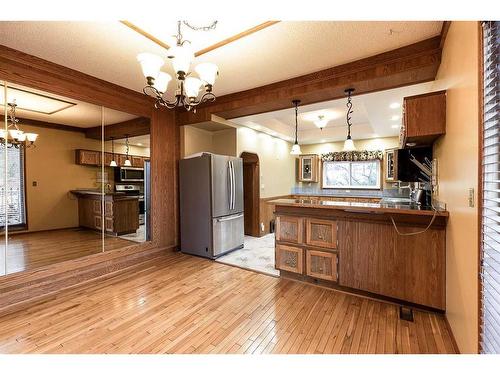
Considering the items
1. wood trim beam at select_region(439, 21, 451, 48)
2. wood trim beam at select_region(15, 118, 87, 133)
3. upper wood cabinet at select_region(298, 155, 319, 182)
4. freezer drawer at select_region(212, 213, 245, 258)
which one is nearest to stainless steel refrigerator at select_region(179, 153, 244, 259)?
freezer drawer at select_region(212, 213, 245, 258)

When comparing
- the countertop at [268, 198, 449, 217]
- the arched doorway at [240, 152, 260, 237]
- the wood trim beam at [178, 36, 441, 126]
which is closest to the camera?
the countertop at [268, 198, 449, 217]

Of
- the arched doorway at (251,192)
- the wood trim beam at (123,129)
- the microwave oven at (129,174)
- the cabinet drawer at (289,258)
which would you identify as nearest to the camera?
the cabinet drawer at (289,258)

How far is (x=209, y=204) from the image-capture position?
3.93 m

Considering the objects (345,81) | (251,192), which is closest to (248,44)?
(345,81)

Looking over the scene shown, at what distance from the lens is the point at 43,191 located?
2.95m

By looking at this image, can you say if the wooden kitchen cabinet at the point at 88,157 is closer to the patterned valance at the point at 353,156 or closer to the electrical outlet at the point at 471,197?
the electrical outlet at the point at 471,197

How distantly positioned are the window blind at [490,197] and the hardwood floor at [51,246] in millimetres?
3993

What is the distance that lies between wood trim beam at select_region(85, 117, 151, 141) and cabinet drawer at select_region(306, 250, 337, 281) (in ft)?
10.7

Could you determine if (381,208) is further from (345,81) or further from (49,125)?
(49,125)

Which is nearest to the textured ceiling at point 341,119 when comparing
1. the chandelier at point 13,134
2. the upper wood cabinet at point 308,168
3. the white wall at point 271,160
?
the white wall at point 271,160

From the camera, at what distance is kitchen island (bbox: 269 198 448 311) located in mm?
2266

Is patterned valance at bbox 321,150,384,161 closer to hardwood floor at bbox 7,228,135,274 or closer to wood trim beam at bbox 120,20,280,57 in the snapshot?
wood trim beam at bbox 120,20,280,57

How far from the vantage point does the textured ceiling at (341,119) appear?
3.50 meters
